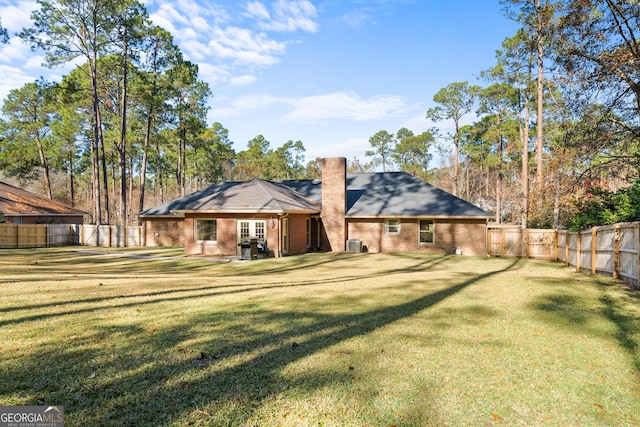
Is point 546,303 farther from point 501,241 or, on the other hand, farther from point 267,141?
point 267,141

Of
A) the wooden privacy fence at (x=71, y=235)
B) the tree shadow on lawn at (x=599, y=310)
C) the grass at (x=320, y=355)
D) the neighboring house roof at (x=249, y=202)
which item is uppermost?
the neighboring house roof at (x=249, y=202)

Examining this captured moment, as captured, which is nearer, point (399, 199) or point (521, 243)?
point (521, 243)

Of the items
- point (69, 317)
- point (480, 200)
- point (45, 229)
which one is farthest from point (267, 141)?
point (69, 317)

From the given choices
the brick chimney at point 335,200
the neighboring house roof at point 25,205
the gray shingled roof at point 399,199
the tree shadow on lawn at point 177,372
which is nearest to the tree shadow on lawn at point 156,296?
the tree shadow on lawn at point 177,372

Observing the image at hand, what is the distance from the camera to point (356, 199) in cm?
2320

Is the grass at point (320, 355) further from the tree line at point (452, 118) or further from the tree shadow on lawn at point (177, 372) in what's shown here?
the tree line at point (452, 118)

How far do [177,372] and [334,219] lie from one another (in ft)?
58.0

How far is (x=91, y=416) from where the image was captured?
3080 mm

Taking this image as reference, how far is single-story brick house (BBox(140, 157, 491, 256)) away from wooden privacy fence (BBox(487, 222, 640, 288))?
1380 millimetres

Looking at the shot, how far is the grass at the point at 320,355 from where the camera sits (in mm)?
3309

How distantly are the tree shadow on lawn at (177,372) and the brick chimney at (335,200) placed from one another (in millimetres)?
15290

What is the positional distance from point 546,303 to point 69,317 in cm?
997

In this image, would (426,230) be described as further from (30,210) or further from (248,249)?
(30,210)

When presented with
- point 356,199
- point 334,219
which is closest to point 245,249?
point 334,219
